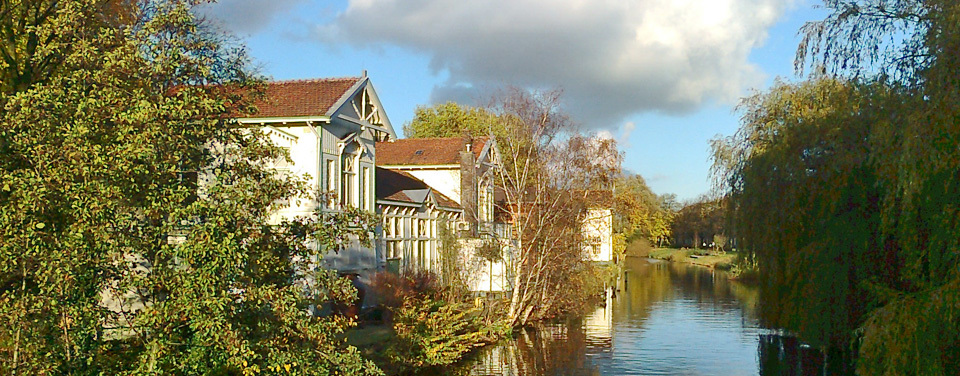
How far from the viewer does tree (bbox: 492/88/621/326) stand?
25.7 meters

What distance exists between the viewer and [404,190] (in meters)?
28.5

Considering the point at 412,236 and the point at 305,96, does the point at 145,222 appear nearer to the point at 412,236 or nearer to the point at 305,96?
the point at 305,96

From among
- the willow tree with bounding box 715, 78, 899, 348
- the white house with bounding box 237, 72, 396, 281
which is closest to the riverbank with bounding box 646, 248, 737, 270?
the willow tree with bounding box 715, 78, 899, 348

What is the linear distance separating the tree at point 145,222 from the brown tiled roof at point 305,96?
399 inches

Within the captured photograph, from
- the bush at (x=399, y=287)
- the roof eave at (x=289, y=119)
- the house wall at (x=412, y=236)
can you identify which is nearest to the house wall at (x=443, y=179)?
the house wall at (x=412, y=236)

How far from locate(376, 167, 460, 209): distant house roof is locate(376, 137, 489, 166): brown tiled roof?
172 centimetres

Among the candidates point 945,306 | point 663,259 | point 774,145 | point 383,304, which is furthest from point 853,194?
point 663,259

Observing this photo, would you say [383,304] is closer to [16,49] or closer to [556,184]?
[556,184]

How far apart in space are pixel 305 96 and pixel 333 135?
1178mm

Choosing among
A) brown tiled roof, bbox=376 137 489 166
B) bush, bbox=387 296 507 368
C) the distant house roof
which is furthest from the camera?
brown tiled roof, bbox=376 137 489 166

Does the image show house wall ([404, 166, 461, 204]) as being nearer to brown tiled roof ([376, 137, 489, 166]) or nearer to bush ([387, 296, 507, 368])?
brown tiled roof ([376, 137, 489, 166])

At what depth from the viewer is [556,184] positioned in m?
26.8

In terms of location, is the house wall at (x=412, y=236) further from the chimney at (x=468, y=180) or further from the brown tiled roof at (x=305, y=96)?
the brown tiled roof at (x=305, y=96)

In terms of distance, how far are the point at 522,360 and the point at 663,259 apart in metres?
67.6
